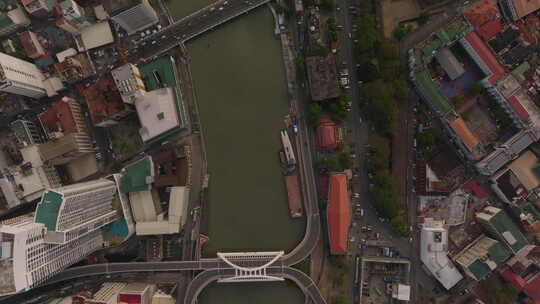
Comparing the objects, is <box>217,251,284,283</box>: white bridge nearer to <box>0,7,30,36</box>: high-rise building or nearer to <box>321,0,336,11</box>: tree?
<box>321,0,336,11</box>: tree

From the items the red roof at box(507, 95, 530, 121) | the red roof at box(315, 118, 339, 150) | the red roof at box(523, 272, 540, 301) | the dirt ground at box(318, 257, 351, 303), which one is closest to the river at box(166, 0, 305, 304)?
the dirt ground at box(318, 257, 351, 303)

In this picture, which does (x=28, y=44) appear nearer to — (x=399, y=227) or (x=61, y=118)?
(x=61, y=118)

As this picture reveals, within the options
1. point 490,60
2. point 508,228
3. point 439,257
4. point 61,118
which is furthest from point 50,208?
point 490,60

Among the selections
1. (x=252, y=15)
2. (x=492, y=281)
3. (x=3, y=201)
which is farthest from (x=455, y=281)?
(x=3, y=201)

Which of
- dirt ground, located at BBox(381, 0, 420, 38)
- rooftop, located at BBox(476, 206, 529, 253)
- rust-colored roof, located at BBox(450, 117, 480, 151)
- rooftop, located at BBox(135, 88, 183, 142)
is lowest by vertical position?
rooftop, located at BBox(476, 206, 529, 253)

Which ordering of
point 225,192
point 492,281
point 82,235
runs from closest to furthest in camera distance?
point 82,235, point 492,281, point 225,192

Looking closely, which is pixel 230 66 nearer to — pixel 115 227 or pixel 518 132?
pixel 115 227
